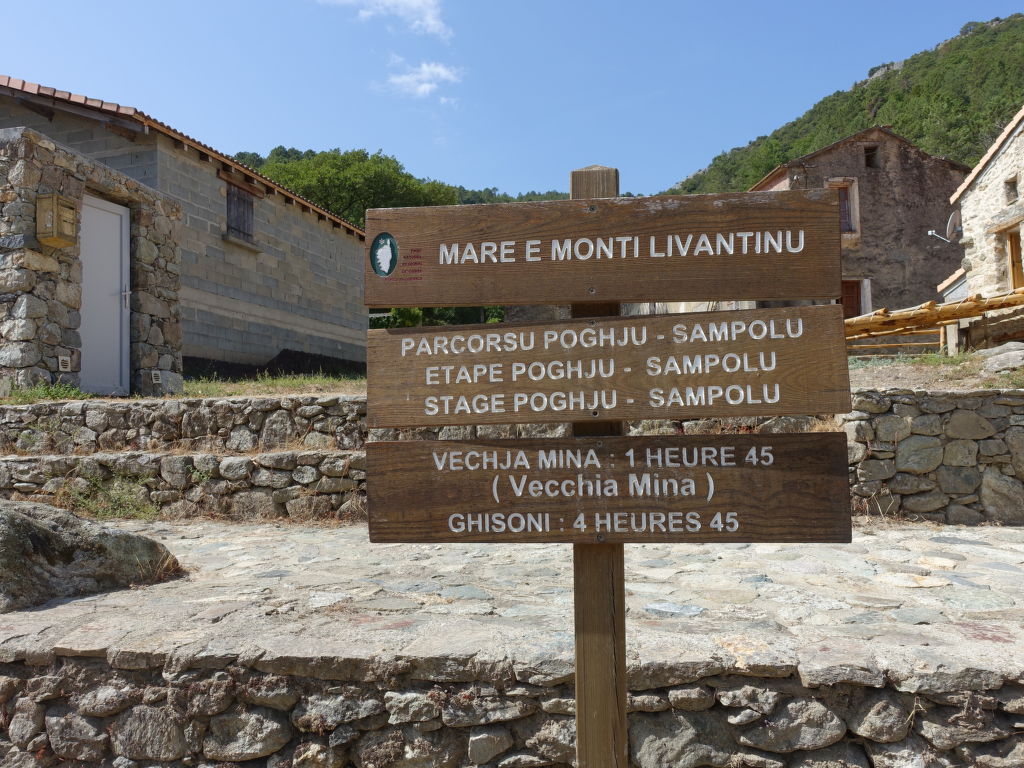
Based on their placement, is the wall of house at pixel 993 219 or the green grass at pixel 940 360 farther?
the wall of house at pixel 993 219

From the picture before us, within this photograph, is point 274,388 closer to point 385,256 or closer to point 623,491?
point 385,256

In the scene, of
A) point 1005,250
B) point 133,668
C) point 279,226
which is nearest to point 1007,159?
point 1005,250

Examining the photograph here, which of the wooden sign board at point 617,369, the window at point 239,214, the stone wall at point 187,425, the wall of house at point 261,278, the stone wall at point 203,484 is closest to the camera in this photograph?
→ the wooden sign board at point 617,369

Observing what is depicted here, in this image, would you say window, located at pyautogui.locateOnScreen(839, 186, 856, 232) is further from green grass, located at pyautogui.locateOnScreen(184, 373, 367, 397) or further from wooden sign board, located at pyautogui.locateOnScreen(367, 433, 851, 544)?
wooden sign board, located at pyautogui.locateOnScreen(367, 433, 851, 544)

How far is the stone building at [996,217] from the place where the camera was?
554 inches

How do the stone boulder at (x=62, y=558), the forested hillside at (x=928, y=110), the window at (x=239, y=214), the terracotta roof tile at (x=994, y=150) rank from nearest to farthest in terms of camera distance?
1. the stone boulder at (x=62, y=558)
2. the window at (x=239, y=214)
3. the terracotta roof tile at (x=994, y=150)
4. the forested hillside at (x=928, y=110)

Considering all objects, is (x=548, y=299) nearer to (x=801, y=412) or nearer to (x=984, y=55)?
(x=801, y=412)

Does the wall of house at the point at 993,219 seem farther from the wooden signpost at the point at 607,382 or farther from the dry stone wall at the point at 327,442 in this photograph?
the wooden signpost at the point at 607,382

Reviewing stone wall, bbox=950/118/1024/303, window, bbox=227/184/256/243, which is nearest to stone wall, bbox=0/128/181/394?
window, bbox=227/184/256/243

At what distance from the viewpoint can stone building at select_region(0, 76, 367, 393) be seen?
7559 mm

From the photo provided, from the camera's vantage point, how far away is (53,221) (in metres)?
7.50

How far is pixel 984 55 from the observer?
39.5 metres

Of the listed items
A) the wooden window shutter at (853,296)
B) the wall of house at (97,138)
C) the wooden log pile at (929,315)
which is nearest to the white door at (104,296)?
the wall of house at (97,138)

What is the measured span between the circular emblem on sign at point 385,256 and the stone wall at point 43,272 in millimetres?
6929
